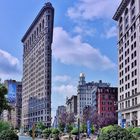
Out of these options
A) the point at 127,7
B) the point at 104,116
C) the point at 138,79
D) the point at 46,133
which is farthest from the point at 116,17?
the point at 104,116

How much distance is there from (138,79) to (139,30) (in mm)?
13513

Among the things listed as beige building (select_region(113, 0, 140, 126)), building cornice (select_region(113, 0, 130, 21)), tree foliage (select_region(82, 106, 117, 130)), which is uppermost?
building cornice (select_region(113, 0, 130, 21))

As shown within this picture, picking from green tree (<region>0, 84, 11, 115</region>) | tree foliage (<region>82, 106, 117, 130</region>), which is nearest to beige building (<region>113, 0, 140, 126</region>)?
tree foliage (<region>82, 106, 117, 130</region>)

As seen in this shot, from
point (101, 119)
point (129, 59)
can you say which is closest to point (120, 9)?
point (129, 59)

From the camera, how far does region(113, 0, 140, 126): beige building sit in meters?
114

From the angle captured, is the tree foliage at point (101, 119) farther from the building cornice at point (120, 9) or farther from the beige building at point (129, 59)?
the building cornice at point (120, 9)

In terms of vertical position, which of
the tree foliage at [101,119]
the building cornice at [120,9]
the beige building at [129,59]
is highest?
the building cornice at [120,9]

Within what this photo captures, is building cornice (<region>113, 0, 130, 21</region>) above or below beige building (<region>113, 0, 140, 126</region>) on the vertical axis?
above

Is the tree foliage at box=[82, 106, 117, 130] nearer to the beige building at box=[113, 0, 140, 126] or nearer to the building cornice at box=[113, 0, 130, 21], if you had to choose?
the beige building at box=[113, 0, 140, 126]

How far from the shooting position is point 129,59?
407 ft

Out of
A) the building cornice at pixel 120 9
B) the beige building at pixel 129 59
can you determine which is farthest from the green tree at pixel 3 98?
the building cornice at pixel 120 9

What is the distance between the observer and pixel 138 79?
369 ft

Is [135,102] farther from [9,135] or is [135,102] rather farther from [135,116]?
[9,135]

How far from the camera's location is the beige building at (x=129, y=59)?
114 metres
